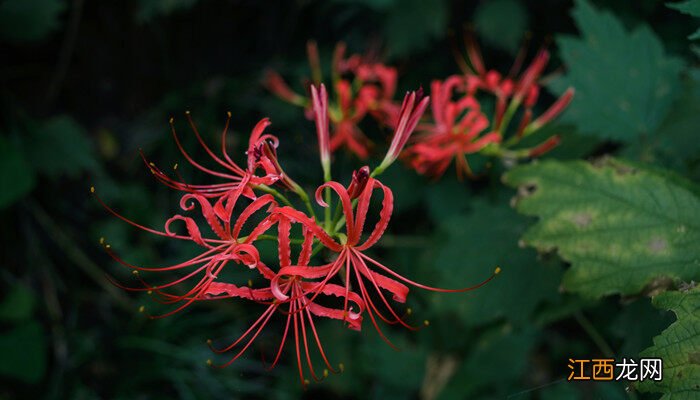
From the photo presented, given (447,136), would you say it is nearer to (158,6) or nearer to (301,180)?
(301,180)

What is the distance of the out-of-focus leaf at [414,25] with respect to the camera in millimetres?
2043

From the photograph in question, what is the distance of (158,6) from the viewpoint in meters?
2.20

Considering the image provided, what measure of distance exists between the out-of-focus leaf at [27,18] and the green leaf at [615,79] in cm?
184

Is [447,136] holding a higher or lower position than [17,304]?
higher

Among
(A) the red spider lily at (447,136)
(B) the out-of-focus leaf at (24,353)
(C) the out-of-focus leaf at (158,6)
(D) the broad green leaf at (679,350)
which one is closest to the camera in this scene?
(D) the broad green leaf at (679,350)

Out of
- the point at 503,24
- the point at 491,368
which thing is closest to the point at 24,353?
the point at 491,368

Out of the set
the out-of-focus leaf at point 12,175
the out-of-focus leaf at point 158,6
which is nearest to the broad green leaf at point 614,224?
the out-of-focus leaf at point 158,6

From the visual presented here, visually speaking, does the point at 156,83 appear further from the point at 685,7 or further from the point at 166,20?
the point at 685,7

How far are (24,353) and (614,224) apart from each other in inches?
89.5

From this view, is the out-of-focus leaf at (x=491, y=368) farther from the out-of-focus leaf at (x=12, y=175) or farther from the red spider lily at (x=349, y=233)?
the out-of-focus leaf at (x=12, y=175)

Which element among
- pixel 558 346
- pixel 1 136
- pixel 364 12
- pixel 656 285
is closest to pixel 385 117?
pixel 364 12

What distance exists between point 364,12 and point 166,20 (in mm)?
900

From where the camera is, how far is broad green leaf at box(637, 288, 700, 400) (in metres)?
0.88

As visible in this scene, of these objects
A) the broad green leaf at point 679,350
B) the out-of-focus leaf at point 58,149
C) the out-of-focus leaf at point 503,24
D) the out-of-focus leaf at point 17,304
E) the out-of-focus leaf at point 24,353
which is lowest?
the out-of-focus leaf at point 24,353
